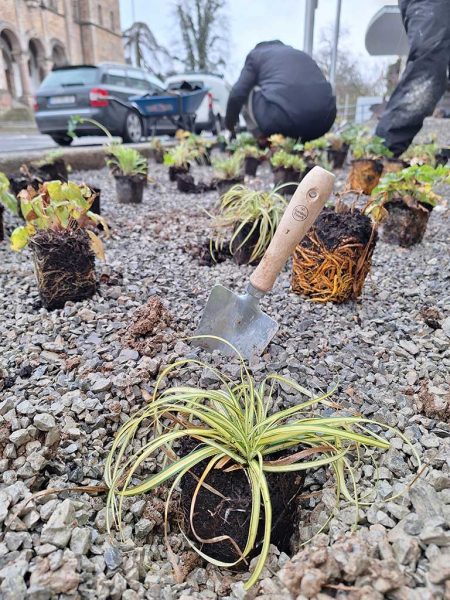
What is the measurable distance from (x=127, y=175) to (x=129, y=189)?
0.12 meters

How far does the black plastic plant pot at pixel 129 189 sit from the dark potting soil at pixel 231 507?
10.8 ft

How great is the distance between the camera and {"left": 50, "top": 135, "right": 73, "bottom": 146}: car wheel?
330 inches

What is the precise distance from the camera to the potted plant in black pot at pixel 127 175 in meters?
3.93

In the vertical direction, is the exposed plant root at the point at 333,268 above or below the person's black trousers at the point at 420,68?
below

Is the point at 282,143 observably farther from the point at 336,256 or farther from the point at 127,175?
the point at 336,256

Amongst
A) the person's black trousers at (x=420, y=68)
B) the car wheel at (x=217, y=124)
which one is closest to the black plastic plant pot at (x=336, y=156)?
the person's black trousers at (x=420, y=68)

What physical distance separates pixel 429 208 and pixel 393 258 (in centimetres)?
48

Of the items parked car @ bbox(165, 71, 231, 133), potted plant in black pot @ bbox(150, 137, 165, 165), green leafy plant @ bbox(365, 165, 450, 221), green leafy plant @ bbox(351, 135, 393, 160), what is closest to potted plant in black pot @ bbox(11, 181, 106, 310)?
green leafy plant @ bbox(365, 165, 450, 221)

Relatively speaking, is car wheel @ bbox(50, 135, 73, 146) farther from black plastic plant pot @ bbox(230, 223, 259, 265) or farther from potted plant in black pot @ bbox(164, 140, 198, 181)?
black plastic plant pot @ bbox(230, 223, 259, 265)

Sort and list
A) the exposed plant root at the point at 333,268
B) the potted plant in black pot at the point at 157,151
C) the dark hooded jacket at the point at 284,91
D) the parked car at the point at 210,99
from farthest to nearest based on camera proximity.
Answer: the parked car at the point at 210,99 → the potted plant in black pot at the point at 157,151 → the dark hooded jacket at the point at 284,91 → the exposed plant root at the point at 333,268

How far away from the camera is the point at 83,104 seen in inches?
304

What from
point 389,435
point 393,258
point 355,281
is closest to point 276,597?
point 389,435

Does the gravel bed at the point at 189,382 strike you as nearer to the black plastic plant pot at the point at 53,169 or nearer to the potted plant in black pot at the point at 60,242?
the potted plant in black pot at the point at 60,242

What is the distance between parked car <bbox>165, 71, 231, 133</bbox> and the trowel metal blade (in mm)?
9530
